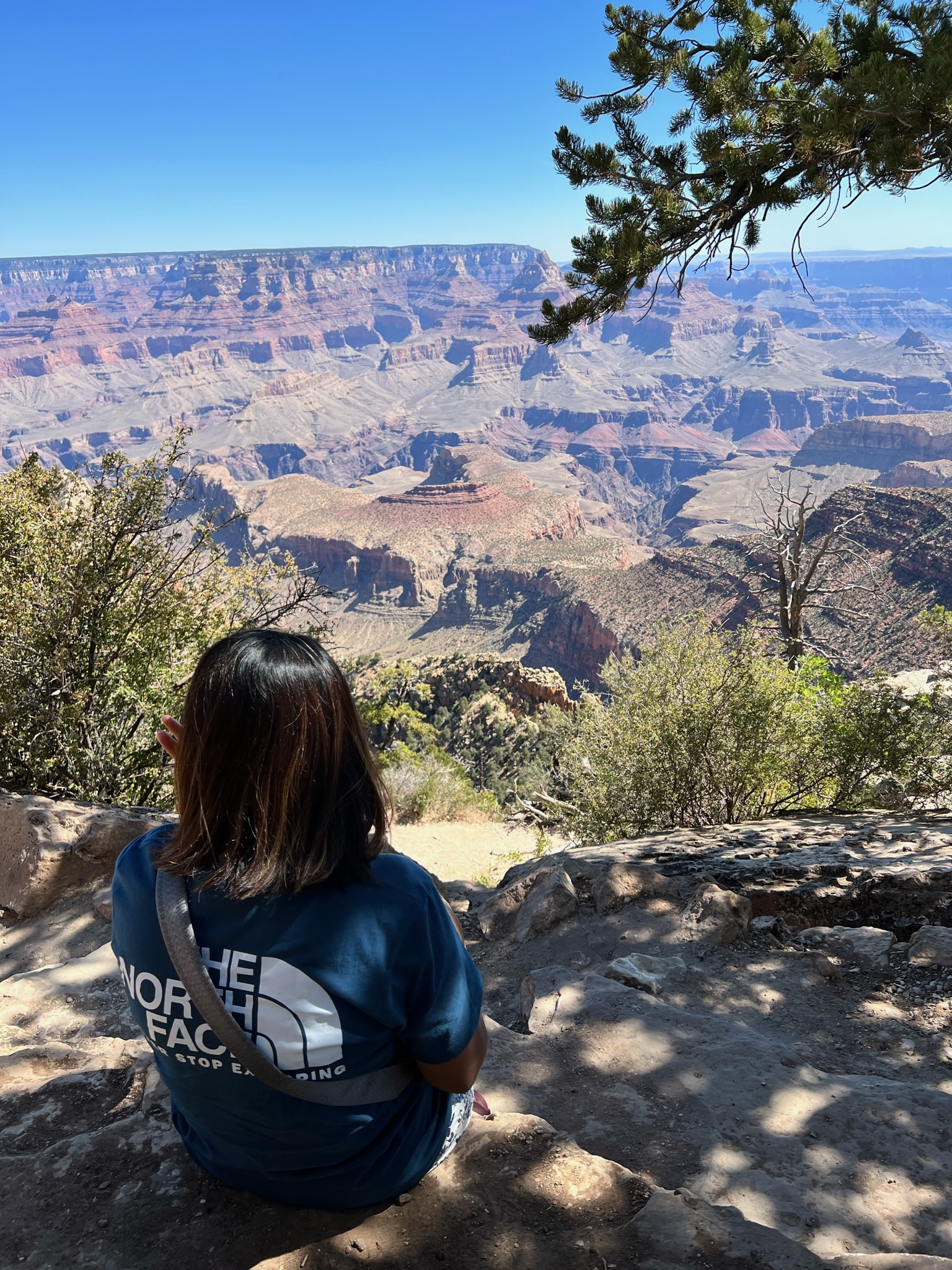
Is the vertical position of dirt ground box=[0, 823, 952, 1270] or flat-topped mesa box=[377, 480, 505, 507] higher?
dirt ground box=[0, 823, 952, 1270]

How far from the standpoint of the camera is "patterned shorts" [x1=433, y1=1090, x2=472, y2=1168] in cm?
196

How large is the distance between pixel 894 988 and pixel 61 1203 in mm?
3909

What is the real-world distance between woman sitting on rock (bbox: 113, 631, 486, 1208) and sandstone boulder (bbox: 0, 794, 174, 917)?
4.66 meters

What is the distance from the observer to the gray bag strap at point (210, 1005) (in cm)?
156

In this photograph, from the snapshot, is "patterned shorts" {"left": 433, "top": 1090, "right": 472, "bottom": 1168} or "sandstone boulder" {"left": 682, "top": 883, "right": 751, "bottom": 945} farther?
"sandstone boulder" {"left": 682, "top": 883, "right": 751, "bottom": 945}

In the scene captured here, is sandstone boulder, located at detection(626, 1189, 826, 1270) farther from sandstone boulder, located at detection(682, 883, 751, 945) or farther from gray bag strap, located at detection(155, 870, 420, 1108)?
sandstone boulder, located at detection(682, 883, 751, 945)

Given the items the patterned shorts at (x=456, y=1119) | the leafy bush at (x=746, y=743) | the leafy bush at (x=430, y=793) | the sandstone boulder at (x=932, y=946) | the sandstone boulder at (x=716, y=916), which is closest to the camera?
the patterned shorts at (x=456, y=1119)

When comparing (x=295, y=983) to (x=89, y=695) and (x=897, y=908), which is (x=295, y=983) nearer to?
(x=897, y=908)

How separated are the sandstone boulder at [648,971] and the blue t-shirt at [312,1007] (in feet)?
8.94

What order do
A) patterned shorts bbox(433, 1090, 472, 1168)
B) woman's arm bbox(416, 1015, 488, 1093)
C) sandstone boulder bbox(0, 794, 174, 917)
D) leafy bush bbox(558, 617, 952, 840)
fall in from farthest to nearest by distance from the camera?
1. leafy bush bbox(558, 617, 952, 840)
2. sandstone boulder bbox(0, 794, 174, 917)
3. patterned shorts bbox(433, 1090, 472, 1168)
4. woman's arm bbox(416, 1015, 488, 1093)

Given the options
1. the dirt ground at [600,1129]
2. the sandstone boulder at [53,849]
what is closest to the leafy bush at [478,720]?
the sandstone boulder at [53,849]

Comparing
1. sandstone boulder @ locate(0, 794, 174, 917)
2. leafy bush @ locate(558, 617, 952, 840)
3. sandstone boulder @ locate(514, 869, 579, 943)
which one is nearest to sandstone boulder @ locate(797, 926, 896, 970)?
sandstone boulder @ locate(514, 869, 579, 943)

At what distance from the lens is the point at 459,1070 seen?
5.66 ft

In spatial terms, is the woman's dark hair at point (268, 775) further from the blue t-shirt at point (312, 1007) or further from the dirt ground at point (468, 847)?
the dirt ground at point (468, 847)
